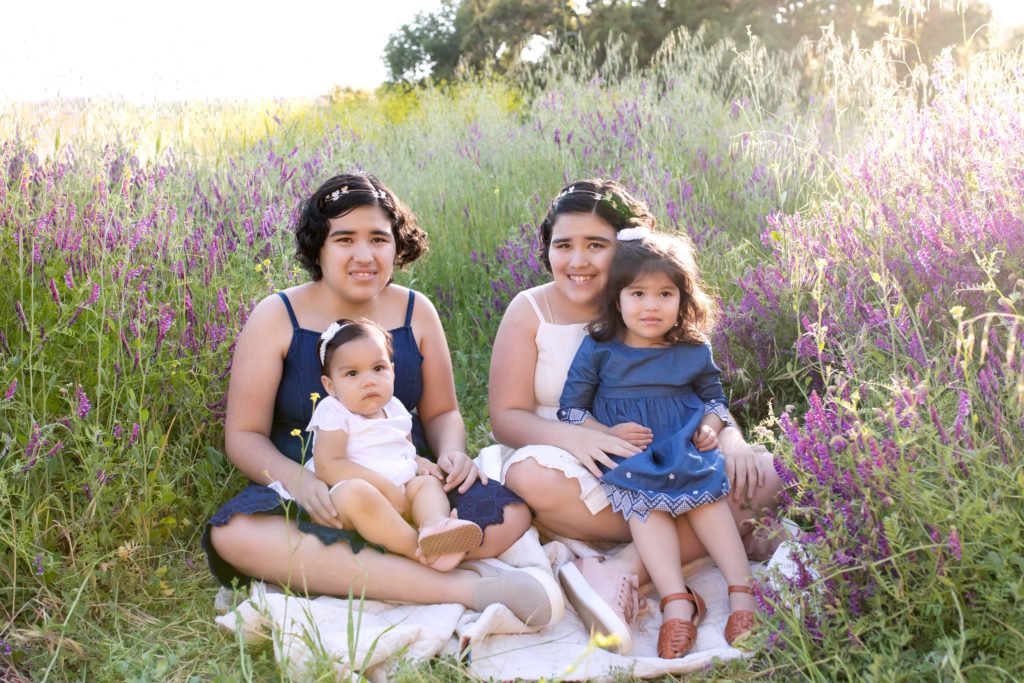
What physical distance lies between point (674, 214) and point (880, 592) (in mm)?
2438

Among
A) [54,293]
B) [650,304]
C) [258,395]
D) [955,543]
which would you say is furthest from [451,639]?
[54,293]

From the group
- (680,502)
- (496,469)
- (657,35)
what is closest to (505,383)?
(496,469)

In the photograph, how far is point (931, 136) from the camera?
3.39m

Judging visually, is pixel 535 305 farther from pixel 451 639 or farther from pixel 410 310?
pixel 451 639

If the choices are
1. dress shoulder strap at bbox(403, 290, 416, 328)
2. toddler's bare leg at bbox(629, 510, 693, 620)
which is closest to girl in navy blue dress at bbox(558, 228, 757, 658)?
toddler's bare leg at bbox(629, 510, 693, 620)

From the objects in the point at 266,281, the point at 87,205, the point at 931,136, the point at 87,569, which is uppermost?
the point at 931,136

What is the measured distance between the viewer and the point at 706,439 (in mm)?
2551

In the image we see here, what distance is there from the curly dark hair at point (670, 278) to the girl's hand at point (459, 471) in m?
0.52

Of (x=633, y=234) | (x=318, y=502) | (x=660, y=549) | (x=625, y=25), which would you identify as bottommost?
(x=660, y=549)

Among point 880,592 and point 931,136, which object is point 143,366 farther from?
point 931,136

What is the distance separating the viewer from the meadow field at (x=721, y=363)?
184cm

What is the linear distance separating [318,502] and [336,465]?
114 mm

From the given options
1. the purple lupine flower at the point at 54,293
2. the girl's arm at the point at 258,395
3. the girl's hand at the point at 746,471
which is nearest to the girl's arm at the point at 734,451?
the girl's hand at the point at 746,471

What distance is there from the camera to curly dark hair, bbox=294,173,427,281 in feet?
9.00
